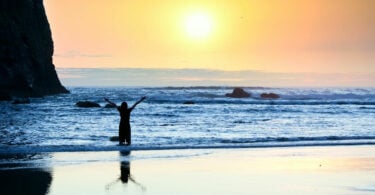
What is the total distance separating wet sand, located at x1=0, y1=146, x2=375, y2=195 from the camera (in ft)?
43.4

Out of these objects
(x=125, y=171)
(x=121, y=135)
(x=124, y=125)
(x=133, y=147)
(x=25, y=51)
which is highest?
(x=25, y=51)

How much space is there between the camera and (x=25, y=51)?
272ft

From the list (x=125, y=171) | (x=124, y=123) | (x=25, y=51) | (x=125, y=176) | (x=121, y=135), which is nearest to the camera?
(x=125, y=176)

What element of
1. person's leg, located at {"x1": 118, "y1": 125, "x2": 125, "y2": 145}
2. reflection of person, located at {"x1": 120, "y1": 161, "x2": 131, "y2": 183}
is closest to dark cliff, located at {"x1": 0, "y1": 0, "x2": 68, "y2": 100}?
person's leg, located at {"x1": 118, "y1": 125, "x2": 125, "y2": 145}

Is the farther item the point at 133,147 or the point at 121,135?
the point at 121,135

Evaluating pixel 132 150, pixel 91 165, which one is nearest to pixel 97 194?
pixel 91 165

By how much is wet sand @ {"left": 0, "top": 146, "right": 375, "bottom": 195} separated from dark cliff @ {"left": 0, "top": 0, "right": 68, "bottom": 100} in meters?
57.7

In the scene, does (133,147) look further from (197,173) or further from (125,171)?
(197,173)

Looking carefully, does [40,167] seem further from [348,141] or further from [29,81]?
[29,81]

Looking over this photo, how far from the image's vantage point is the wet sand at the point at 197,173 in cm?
1322

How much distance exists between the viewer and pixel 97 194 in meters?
12.5

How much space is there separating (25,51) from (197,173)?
71.3m

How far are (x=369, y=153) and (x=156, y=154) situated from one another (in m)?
6.85

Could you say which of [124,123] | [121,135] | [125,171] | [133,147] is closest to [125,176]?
[125,171]
